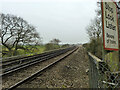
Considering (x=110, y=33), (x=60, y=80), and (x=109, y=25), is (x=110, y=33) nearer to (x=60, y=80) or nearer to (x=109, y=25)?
(x=109, y=25)

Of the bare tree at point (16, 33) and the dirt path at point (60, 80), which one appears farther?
the bare tree at point (16, 33)

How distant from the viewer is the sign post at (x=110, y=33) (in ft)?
5.08

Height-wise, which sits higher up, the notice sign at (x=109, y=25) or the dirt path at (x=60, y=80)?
the notice sign at (x=109, y=25)

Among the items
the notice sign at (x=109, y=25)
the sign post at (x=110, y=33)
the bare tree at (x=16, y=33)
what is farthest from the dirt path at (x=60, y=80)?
the bare tree at (x=16, y=33)

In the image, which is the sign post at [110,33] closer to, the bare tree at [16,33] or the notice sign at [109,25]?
the notice sign at [109,25]

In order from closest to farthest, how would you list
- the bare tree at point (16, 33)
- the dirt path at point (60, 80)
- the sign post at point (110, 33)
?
1. the sign post at point (110, 33)
2. the dirt path at point (60, 80)
3. the bare tree at point (16, 33)

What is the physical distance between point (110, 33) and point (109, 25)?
0.15 metres

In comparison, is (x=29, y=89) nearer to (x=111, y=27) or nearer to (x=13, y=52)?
(x=111, y=27)

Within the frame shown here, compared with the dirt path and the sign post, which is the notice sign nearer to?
the sign post

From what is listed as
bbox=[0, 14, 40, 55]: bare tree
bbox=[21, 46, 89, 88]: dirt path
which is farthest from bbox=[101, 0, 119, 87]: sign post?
bbox=[0, 14, 40, 55]: bare tree

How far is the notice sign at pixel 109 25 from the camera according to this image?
155 centimetres

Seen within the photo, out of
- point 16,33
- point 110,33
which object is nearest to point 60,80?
point 110,33

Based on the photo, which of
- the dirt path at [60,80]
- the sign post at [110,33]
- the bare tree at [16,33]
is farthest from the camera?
the bare tree at [16,33]

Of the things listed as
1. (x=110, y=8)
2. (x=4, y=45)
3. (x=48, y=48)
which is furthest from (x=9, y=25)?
(x=110, y=8)
